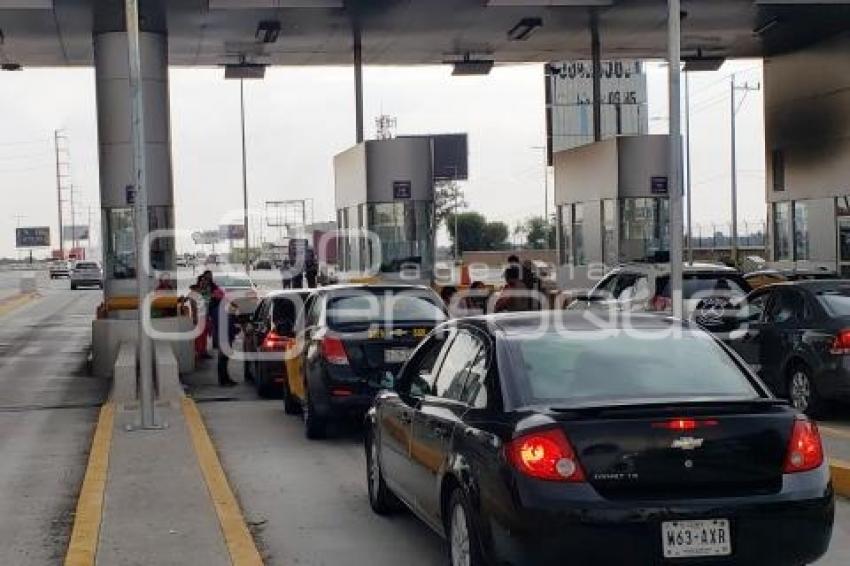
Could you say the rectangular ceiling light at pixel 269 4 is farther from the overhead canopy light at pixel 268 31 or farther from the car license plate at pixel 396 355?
the car license plate at pixel 396 355

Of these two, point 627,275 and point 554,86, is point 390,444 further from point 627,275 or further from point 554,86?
point 554,86

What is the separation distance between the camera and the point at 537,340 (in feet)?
20.6

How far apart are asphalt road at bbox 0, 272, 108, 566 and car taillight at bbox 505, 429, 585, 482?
124 inches

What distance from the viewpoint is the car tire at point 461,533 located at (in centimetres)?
561

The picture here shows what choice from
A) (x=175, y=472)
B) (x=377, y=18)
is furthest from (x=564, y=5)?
(x=175, y=472)

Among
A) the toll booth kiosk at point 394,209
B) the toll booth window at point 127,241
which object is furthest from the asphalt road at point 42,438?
the toll booth kiosk at point 394,209

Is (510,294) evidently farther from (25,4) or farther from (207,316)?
(25,4)

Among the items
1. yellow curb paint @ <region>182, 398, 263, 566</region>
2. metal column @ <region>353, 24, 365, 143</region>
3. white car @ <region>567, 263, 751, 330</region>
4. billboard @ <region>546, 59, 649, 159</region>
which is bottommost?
yellow curb paint @ <region>182, 398, 263, 566</region>

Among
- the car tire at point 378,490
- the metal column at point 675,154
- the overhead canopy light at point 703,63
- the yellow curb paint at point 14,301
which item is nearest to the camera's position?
the car tire at point 378,490

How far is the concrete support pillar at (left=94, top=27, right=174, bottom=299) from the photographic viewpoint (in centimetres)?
1959

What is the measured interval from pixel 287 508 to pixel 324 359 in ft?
9.69

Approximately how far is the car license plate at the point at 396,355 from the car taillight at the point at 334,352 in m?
0.38

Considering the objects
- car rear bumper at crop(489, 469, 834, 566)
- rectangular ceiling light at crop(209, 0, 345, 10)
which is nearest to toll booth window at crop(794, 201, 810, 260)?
rectangular ceiling light at crop(209, 0, 345, 10)

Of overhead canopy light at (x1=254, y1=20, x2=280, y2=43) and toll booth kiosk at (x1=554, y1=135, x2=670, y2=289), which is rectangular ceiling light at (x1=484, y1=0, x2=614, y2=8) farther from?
toll booth kiosk at (x1=554, y1=135, x2=670, y2=289)
